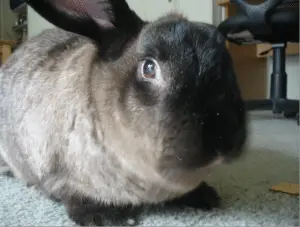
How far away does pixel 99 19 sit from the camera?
2.83 feet

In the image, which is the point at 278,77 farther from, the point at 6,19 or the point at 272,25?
the point at 6,19

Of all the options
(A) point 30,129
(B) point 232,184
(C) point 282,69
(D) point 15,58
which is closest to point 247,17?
(C) point 282,69

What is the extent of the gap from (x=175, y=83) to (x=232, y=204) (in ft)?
1.29

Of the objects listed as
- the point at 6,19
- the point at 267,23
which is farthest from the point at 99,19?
the point at 267,23

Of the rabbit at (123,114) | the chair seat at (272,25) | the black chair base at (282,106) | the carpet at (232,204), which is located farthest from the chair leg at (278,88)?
the rabbit at (123,114)

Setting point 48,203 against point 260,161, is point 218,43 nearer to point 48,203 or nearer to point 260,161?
point 48,203

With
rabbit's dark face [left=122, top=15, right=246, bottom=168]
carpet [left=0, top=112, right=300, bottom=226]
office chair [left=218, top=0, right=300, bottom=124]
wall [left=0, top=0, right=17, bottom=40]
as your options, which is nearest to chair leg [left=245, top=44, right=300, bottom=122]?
office chair [left=218, top=0, right=300, bottom=124]

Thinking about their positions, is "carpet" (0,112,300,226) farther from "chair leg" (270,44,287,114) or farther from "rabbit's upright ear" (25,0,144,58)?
"chair leg" (270,44,287,114)

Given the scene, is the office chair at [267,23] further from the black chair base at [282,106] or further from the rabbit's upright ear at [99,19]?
the rabbit's upright ear at [99,19]

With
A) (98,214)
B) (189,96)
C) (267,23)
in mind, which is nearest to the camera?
(189,96)

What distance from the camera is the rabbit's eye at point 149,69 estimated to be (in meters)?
0.73

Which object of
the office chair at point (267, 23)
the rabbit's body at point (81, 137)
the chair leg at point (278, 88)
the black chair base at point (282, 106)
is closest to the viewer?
the rabbit's body at point (81, 137)

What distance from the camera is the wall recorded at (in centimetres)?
78

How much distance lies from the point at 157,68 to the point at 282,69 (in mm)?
1615
